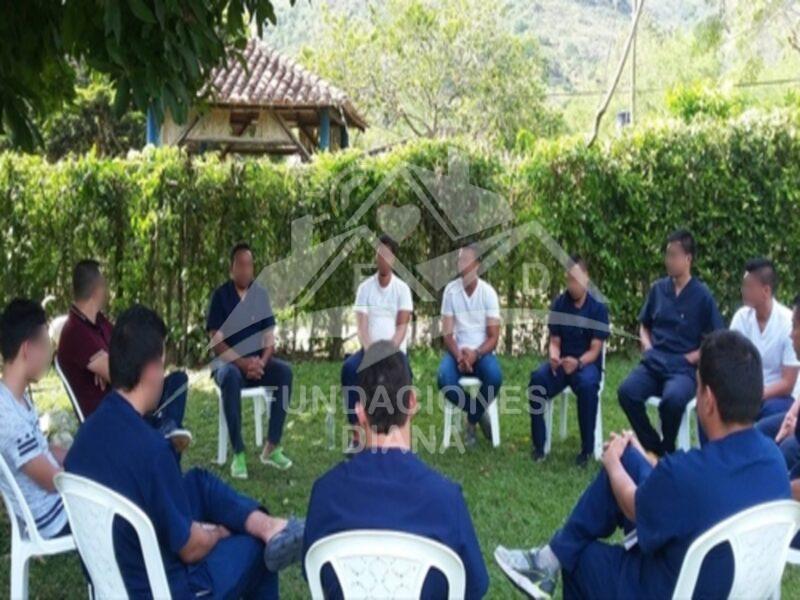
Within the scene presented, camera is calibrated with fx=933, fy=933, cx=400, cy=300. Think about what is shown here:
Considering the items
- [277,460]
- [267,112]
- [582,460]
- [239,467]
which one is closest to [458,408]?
[582,460]

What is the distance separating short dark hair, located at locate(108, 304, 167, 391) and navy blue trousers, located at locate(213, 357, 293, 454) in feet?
11.2

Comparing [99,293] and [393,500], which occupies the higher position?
[99,293]

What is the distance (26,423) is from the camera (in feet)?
13.4

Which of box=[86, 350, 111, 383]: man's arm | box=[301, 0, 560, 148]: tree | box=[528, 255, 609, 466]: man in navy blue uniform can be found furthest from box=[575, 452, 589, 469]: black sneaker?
box=[301, 0, 560, 148]: tree

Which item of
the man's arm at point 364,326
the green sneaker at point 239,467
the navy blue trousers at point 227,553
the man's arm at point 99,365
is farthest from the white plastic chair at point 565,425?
the navy blue trousers at point 227,553

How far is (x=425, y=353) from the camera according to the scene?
1105 cm

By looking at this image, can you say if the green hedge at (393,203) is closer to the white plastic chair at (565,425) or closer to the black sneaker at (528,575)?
the white plastic chair at (565,425)

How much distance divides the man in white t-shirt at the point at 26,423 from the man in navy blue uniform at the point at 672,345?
162 inches

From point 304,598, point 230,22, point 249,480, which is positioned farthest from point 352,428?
point 230,22

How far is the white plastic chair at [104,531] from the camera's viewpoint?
315 cm

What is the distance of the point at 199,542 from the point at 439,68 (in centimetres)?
3621

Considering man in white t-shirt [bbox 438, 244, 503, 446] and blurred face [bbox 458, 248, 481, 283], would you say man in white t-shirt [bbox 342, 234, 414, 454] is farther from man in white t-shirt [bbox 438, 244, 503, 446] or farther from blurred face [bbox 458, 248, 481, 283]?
blurred face [bbox 458, 248, 481, 283]

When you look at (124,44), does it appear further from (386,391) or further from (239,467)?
(239,467)

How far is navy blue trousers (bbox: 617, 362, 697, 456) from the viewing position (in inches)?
255
